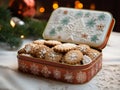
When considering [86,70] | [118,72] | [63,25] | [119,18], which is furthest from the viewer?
[119,18]

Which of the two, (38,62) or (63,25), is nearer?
(38,62)

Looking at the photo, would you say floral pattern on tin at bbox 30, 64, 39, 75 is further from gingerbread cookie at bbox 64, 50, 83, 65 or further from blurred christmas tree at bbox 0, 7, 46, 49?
blurred christmas tree at bbox 0, 7, 46, 49

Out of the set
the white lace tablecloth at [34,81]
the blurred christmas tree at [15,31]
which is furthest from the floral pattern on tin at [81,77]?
the blurred christmas tree at [15,31]

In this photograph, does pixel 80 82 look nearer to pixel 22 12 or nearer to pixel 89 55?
pixel 89 55

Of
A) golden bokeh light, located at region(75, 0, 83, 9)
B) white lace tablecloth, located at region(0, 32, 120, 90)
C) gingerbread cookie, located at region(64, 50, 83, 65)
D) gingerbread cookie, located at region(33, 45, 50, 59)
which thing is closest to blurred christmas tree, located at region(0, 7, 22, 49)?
white lace tablecloth, located at region(0, 32, 120, 90)

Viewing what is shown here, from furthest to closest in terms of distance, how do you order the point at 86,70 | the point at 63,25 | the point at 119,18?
the point at 119,18, the point at 63,25, the point at 86,70

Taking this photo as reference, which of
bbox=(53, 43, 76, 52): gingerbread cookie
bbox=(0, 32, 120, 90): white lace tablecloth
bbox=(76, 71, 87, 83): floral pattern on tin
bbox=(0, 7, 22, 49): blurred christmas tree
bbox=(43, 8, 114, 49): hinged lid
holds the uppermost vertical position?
bbox=(43, 8, 114, 49): hinged lid

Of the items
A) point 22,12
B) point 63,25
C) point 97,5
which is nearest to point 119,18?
point 97,5

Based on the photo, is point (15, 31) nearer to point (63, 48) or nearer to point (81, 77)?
point (63, 48)

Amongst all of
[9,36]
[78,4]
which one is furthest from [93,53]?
[78,4]
